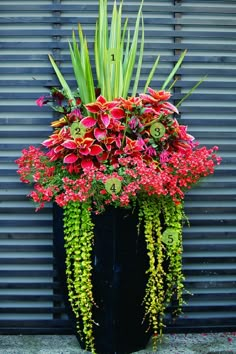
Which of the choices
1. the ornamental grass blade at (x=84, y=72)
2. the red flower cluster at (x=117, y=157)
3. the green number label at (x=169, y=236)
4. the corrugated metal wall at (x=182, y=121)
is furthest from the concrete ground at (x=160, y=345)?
the ornamental grass blade at (x=84, y=72)

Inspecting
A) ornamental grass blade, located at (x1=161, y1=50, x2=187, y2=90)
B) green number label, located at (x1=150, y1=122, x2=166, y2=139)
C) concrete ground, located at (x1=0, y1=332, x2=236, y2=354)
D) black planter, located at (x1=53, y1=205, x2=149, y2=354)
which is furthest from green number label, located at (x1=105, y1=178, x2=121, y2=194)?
concrete ground, located at (x1=0, y1=332, x2=236, y2=354)

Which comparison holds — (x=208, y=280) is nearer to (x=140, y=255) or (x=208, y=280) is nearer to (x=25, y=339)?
(x=140, y=255)

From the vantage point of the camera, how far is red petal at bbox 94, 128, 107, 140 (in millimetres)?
2850

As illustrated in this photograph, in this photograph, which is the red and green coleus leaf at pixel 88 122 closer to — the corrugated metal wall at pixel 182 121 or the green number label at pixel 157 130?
the green number label at pixel 157 130

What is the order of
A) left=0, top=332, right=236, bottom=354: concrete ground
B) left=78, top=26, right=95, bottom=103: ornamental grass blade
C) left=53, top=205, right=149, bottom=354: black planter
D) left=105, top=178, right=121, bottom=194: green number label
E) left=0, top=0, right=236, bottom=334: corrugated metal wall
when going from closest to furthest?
1. left=105, top=178, right=121, bottom=194: green number label
2. left=53, top=205, right=149, bottom=354: black planter
3. left=78, top=26, right=95, bottom=103: ornamental grass blade
4. left=0, top=332, right=236, bottom=354: concrete ground
5. left=0, top=0, right=236, bottom=334: corrugated metal wall

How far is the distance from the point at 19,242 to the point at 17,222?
139 millimetres

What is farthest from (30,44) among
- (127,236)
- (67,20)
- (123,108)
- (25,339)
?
(25,339)

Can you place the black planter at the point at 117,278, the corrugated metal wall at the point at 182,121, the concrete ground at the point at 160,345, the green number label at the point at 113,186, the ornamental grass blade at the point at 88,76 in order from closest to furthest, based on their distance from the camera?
the green number label at the point at 113,186 < the black planter at the point at 117,278 < the ornamental grass blade at the point at 88,76 < the concrete ground at the point at 160,345 < the corrugated metal wall at the point at 182,121

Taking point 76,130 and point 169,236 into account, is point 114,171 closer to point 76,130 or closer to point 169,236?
point 76,130

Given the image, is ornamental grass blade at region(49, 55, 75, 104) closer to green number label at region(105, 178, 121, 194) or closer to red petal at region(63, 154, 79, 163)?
red petal at region(63, 154, 79, 163)

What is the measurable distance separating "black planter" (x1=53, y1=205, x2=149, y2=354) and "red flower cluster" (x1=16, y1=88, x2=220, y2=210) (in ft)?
0.48

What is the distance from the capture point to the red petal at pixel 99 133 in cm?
285

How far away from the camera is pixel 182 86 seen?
3.43 metres

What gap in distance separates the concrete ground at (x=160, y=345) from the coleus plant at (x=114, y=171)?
0.77 ft
